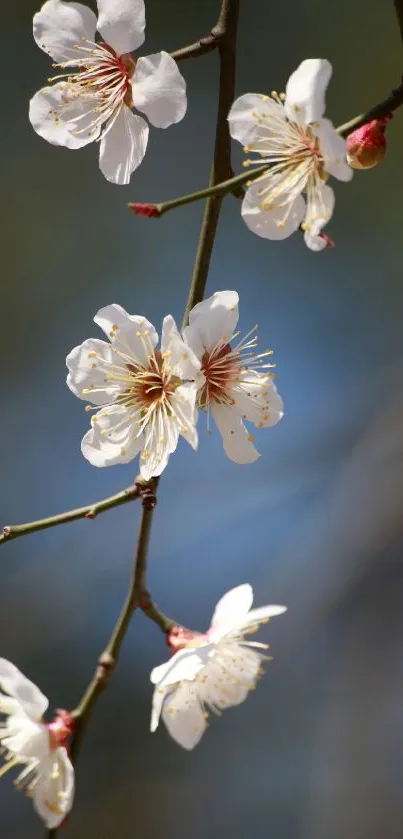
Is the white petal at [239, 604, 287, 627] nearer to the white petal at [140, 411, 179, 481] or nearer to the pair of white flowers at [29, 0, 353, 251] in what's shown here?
the white petal at [140, 411, 179, 481]

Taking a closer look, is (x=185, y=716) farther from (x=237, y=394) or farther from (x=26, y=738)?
(x=237, y=394)

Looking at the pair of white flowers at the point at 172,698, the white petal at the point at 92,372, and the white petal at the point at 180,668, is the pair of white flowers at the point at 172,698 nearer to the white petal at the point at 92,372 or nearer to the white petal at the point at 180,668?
the white petal at the point at 180,668

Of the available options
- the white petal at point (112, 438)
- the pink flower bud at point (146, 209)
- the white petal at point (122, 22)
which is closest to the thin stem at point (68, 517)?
the white petal at point (112, 438)

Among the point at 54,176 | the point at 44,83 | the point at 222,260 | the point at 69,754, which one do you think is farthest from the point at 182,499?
the point at 69,754

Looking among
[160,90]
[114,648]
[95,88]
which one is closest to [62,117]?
Result: [95,88]

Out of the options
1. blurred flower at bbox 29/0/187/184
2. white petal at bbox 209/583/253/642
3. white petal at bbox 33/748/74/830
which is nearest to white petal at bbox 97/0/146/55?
blurred flower at bbox 29/0/187/184
